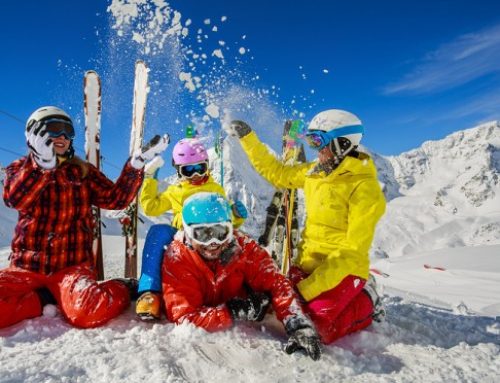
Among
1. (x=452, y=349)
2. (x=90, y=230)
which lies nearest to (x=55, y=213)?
(x=90, y=230)

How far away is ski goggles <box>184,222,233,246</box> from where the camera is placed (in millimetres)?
3035

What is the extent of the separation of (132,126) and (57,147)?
255 centimetres

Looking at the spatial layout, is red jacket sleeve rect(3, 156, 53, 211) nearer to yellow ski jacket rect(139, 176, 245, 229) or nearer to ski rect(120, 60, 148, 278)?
yellow ski jacket rect(139, 176, 245, 229)

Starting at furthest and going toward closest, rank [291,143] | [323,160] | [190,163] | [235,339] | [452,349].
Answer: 1. [291,143]
2. [190,163]
3. [323,160]
4. [452,349]
5. [235,339]

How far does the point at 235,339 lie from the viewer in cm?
281

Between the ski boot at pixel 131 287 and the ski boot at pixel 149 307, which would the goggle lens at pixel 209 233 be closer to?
the ski boot at pixel 149 307

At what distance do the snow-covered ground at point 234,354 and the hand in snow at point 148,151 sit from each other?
119 cm

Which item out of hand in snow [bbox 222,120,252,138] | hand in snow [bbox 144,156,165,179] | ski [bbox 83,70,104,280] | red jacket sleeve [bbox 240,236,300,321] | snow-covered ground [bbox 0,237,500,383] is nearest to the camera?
snow-covered ground [bbox 0,237,500,383]

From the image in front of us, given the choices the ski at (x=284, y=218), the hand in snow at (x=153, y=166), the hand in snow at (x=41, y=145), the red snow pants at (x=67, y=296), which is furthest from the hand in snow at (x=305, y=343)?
the ski at (x=284, y=218)

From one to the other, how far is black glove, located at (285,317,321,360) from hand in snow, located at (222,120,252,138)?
2.04 meters

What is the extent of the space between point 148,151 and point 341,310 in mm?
1970

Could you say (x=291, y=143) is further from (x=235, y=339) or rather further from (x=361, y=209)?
(x=235, y=339)

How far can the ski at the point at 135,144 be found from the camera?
18.9 feet

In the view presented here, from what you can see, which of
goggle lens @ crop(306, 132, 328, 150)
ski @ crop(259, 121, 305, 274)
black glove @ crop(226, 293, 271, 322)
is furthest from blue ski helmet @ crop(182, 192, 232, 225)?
ski @ crop(259, 121, 305, 274)
